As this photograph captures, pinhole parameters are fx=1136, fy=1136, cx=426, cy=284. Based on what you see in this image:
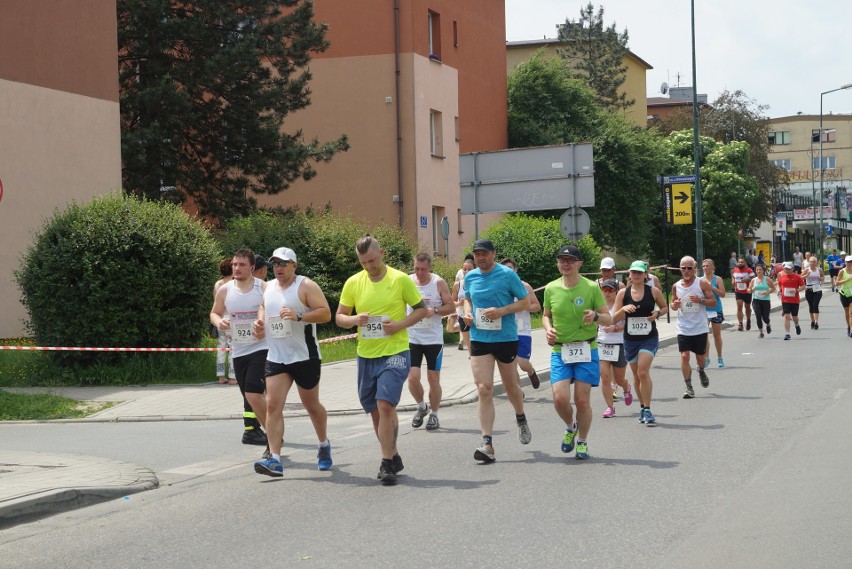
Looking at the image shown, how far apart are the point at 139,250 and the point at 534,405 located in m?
6.23

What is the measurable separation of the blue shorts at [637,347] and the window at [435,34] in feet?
88.1

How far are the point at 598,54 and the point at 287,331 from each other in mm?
66403

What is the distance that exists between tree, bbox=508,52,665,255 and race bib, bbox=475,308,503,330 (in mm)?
35697

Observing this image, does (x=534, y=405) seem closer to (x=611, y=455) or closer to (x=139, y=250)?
(x=611, y=455)

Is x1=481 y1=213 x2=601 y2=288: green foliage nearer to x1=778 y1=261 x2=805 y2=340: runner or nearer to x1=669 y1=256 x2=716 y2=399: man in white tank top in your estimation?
x1=778 y1=261 x2=805 y2=340: runner

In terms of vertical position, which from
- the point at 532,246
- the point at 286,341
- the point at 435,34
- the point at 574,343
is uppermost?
the point at 435,34

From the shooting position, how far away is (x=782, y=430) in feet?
36.1

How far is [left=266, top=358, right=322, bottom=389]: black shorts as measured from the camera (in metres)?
9.13

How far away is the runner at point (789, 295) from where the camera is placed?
80.5ft

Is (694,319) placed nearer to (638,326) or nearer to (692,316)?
(692,316)

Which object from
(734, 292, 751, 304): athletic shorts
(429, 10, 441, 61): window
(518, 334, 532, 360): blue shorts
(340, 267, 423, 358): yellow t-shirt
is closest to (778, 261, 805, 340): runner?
(734, 292, 751, 304): athletic shorts

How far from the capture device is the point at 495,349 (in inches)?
385

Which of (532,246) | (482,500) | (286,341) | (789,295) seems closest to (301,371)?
(286,341)

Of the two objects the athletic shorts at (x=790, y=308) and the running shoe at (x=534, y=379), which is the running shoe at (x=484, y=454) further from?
the athletic shorts at (x=790, y=308)
